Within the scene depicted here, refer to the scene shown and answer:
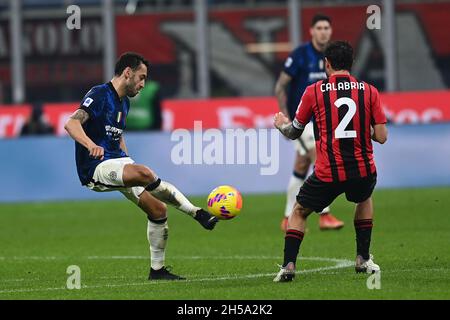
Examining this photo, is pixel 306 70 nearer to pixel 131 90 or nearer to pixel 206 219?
pixel 131 90

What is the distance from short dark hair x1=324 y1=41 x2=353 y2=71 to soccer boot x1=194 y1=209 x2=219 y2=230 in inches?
61.1

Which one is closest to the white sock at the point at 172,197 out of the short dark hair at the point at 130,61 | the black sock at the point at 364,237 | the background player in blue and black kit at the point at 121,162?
the background player in blue and black kit at the point at 121,162

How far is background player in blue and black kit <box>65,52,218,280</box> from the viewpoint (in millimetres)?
10156

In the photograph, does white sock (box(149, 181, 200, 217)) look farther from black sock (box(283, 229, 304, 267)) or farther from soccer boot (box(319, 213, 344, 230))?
soccer boot (box(319, 213, 344, 230))

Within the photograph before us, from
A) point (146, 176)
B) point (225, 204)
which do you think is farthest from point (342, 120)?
point (146, 176)

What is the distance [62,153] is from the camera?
20734mm

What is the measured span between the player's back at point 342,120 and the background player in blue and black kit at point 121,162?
1161 mm

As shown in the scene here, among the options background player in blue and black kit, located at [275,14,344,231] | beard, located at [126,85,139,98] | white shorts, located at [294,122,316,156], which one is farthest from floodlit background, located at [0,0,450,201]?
beard, located at [126,85,139,98]

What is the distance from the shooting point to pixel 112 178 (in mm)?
10211

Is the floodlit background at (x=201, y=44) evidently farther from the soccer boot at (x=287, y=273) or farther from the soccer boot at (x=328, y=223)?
the soccer boot at (x=287, y=273)

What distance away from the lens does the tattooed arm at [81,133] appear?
32.3ft

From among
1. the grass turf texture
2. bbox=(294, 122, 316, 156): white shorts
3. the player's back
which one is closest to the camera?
the grass turf texture

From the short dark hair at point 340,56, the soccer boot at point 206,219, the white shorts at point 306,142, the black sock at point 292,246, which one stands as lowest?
the black sock at point 292,246
